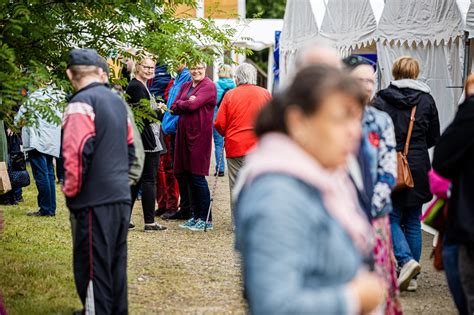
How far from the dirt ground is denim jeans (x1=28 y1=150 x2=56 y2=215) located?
1.48 meters

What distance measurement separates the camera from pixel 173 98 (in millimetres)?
10891

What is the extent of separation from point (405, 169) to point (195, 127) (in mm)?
3869

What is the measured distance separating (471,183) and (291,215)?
2.58 m

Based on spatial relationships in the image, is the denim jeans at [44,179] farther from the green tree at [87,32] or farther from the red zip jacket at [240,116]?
the green tree at [87,32]

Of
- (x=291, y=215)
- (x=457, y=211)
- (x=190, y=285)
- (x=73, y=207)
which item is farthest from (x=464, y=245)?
(x=190, y=285)

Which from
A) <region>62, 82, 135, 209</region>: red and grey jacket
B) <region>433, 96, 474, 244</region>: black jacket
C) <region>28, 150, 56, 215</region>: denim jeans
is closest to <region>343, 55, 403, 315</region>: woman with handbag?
<region>433, 96, 474, 244</region>: black jacket

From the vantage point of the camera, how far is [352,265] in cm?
237

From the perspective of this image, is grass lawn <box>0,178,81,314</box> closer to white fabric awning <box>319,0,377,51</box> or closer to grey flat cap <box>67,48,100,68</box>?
grey flat cap <box>67,48,100,68</box>

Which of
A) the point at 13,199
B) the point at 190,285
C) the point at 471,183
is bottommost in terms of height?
the point at 13,199

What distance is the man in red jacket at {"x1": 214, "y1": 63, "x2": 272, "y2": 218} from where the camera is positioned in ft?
29.9

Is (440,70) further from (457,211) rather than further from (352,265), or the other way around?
(352,265)

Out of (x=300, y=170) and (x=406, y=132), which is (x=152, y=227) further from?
(x=300, y=170)

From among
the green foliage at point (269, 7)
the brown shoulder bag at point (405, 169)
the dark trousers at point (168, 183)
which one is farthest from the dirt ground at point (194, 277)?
the green foliage at point (269, 7)

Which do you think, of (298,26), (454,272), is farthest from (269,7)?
(454,272)
